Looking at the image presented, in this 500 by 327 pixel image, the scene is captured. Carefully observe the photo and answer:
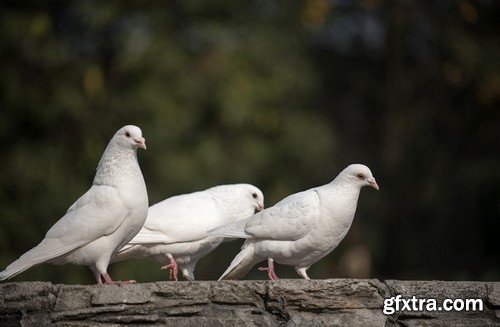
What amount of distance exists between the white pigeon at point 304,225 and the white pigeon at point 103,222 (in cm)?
96

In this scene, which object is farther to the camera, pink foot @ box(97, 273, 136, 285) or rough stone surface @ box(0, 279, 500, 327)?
pink foot @ box(97, 273, 136, 285)

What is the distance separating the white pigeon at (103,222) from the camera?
8531 millimetres

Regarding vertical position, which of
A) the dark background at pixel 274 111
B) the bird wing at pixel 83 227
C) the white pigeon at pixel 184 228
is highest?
the dark background at pixel 274 111

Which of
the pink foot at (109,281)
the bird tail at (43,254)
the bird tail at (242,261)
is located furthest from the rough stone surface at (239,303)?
the bird tail at (242,261)

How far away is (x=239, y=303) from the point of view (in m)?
7.91

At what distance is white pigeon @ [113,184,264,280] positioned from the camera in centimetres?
1009

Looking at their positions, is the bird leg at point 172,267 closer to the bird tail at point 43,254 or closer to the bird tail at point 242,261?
the bird tail at point 242,261

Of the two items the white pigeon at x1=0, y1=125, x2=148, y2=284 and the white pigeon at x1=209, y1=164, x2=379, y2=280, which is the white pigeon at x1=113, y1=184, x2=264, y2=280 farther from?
the white pigeon at x1=0, y1=125, x2=148, y2=284

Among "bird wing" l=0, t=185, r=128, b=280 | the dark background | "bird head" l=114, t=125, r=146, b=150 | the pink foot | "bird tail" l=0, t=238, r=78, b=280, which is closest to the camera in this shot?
the pink foot

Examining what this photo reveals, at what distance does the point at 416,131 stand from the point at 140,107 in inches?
260

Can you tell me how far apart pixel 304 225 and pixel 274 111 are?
941 centimetres

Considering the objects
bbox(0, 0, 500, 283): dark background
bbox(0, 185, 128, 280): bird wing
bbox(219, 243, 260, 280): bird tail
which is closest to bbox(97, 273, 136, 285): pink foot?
bbox(0, 185, 128, 280): bird wing

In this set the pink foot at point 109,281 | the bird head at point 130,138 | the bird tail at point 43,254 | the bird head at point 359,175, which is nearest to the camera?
the pink foot at point 109,281

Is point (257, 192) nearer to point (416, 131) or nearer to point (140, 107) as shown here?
point (140, 107)
